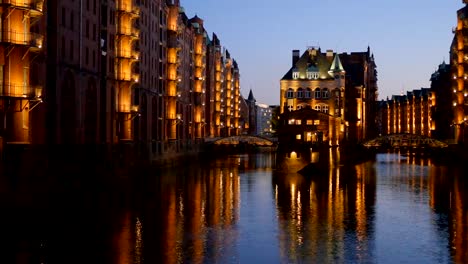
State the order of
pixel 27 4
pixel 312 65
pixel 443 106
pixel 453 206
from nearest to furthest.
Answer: pixel 27 4
pixel 453 206
pixel 312 65
pixel 443 106

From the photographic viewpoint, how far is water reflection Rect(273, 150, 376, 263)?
3069cm

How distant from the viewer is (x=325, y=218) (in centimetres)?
4178

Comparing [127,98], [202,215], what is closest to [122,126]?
[127,98]

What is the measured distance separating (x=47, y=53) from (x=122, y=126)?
923 inches

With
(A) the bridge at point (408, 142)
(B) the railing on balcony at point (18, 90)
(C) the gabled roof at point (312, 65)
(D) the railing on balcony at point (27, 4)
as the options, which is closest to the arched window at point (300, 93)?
(C) the gabled roof at point (312, 65)

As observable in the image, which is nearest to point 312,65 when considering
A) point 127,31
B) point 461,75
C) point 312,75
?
point 312,75

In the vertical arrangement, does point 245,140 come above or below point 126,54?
below

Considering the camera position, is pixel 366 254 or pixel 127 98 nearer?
pixel 366 254

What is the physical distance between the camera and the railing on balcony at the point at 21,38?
46281mm

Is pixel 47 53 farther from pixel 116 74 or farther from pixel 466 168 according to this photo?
pixel 466 168

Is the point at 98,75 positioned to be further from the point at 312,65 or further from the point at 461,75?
the point at 312,65

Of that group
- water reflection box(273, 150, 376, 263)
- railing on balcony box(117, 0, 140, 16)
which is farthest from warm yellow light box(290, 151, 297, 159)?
railing on balcony box(117, 0, 140, 16)

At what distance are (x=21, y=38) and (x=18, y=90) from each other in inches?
139

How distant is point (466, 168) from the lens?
298 feet
